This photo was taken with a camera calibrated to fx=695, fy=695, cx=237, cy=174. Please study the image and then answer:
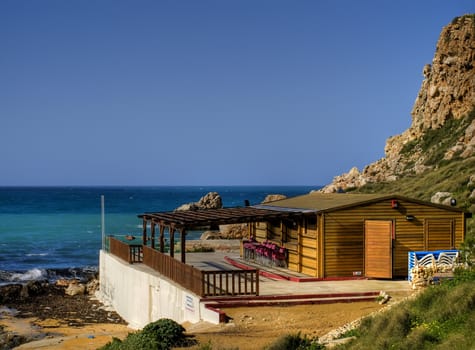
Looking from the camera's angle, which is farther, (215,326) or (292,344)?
(215,326)

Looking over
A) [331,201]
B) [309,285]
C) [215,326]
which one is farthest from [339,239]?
[215,326]

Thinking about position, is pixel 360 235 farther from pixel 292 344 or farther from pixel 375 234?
pixel 292 344

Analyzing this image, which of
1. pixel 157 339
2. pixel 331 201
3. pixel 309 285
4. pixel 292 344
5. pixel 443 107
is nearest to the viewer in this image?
pixel 292 344

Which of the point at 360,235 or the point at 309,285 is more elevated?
the point at 360,235

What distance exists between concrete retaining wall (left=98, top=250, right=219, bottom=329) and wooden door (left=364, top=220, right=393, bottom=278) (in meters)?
6.57

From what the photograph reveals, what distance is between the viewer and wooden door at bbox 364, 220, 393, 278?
22.9 metres

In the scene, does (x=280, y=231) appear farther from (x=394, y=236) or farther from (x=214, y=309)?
(x=214, y=309)

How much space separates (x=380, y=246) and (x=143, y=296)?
27.7 feet

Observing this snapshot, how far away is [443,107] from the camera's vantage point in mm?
68688

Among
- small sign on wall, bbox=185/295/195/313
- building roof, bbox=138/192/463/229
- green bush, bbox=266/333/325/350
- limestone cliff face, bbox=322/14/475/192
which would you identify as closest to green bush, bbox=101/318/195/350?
green bush, bbox=266/333/325/350

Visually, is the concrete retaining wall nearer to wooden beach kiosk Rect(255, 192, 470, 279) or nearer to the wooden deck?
the wooden deck

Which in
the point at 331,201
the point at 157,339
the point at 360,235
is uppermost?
the point at 331,201

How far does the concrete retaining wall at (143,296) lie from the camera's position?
19672 mm

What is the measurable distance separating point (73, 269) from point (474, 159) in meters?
30.1
